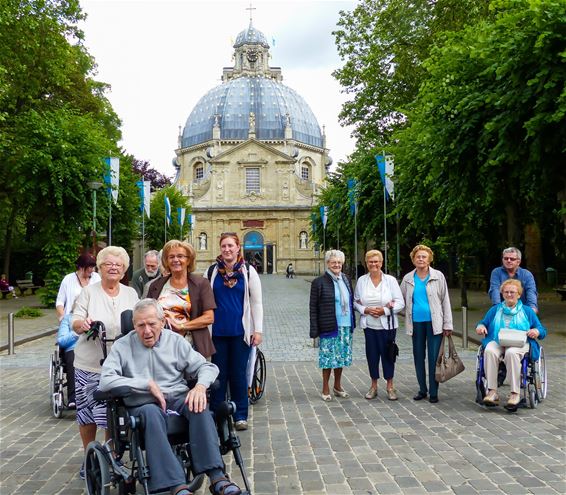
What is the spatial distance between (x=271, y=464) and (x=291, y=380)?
418cm

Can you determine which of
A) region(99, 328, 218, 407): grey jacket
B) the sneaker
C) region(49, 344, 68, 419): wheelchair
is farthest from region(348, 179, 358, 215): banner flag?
region(99, 328, 218, 407): grey jacket

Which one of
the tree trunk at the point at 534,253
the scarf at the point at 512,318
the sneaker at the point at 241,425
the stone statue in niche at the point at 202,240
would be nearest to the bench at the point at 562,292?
the tree trunk at the point at 534,253

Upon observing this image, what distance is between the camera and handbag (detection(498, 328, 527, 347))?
25.1ft

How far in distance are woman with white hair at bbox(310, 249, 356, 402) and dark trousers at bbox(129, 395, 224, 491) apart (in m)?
3.75

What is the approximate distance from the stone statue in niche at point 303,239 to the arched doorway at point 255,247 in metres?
4.69

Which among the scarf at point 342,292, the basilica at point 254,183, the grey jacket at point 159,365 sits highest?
the basilica at point 254,183

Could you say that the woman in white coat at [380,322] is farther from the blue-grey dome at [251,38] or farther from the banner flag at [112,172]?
the blue-grey dome at [251,38]

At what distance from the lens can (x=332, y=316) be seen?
26.7 feet

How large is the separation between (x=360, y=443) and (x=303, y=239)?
243 feet

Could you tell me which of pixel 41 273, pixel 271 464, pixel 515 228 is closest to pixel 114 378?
pixel 271 464

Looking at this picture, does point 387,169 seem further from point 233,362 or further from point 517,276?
point 233,362

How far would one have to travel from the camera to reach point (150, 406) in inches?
173

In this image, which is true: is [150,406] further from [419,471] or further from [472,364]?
[472,364]

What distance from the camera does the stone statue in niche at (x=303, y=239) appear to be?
262ft
